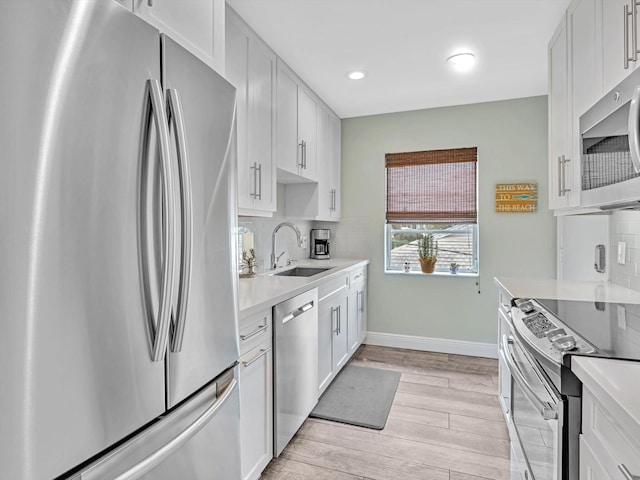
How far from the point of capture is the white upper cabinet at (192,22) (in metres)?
1.14

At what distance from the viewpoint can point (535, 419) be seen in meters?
1.42

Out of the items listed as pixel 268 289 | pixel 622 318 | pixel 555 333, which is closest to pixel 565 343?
pixel 555 333

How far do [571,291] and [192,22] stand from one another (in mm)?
2279

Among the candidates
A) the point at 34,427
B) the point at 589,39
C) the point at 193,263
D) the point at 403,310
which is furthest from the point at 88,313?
the point at 403,310

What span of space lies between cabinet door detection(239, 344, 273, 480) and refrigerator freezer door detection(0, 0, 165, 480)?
768mm

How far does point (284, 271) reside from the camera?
3182 mm

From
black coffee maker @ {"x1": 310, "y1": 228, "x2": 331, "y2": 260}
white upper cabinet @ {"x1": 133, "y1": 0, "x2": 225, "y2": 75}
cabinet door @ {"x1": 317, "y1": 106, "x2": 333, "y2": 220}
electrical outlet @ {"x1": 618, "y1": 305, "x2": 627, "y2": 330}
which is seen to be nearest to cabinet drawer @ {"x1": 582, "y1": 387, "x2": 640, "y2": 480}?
electrical outlet @ {"x1": 618, "y1": 305, "x2": 627, "y2": 330}

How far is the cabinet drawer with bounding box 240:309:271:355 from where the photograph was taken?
5.27ft

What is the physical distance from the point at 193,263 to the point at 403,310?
3.22 meters

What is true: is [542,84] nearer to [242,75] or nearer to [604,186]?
[604,186]

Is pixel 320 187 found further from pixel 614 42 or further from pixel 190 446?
pixel 190 446

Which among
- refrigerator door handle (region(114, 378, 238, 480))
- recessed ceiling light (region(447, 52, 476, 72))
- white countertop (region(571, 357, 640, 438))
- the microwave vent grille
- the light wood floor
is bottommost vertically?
the light wood floor

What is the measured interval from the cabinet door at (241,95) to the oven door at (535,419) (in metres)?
1.63

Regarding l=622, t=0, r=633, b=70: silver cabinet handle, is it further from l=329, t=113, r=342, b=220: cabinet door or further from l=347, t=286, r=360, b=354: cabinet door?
l=329, t=113, r=342, b=220: cabinet door
